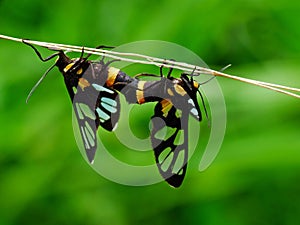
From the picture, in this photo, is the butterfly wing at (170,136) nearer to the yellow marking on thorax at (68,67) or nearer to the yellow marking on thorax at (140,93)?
the yellow marking on thorax at (140,93)

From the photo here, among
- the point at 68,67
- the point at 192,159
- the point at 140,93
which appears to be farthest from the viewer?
the point at 192,159

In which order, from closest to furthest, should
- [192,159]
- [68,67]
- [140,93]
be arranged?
[140,93] < [68,67] < [192,159]

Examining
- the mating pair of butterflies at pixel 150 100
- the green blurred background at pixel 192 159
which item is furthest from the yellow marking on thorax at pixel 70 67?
the green blurred background at pixel 192 159

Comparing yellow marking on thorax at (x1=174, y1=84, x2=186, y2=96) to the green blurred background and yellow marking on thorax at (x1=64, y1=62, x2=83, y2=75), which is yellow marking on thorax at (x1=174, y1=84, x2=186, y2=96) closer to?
yellow marking on thorax at (x1=64, y1=62, x2=83, y2=75)

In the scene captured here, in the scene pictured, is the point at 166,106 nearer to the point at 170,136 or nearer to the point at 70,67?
the point at 170,136

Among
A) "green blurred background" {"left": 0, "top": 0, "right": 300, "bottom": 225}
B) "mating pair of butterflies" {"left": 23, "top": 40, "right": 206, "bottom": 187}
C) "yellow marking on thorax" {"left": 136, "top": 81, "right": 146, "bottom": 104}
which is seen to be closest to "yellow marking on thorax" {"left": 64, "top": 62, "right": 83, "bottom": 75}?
"mating pair of butterflies" {"left": 23, "top": 40, "right": 206, "bottom": 187}

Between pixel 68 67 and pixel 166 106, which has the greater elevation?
pixel 68 67

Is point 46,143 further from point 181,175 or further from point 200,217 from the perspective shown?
point 181,175

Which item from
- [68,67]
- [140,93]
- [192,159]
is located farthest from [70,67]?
[192,159]
